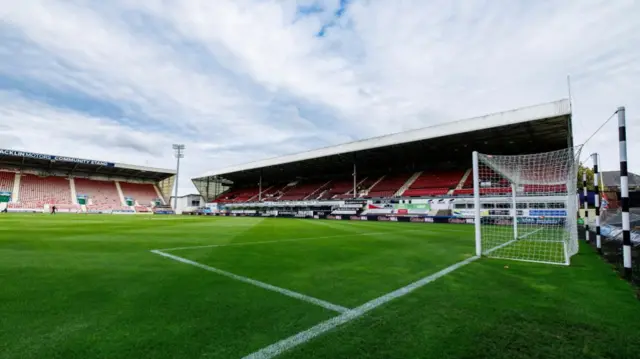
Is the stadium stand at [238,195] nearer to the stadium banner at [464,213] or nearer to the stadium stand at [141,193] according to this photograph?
the stadium stand at [141,193]

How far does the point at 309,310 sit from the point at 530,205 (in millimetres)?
23016

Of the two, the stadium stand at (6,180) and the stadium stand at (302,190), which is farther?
the stadium stand at (302,190)

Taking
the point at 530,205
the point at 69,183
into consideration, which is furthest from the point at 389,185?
the point at 69,183

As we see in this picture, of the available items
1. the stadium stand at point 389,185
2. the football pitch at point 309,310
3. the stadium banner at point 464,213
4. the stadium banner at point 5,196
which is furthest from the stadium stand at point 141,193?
the football pitch at point 309,310

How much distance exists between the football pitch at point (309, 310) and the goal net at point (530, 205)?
186cm

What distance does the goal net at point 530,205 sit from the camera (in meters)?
6.62

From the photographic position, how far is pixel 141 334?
224cm

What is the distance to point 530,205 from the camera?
2055cm

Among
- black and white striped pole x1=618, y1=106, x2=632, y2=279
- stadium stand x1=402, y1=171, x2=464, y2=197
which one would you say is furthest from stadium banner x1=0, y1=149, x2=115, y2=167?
black and white striped pole x1=618, y1=106, x2=632, y2=279

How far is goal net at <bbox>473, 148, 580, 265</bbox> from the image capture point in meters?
6.62

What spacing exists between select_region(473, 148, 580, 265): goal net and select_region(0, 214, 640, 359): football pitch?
1860 mm

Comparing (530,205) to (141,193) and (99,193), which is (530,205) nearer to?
(141,193)

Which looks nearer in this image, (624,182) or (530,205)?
(624,182)

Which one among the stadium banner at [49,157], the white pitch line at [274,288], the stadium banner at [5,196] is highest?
the stadium banner at [49,157]
